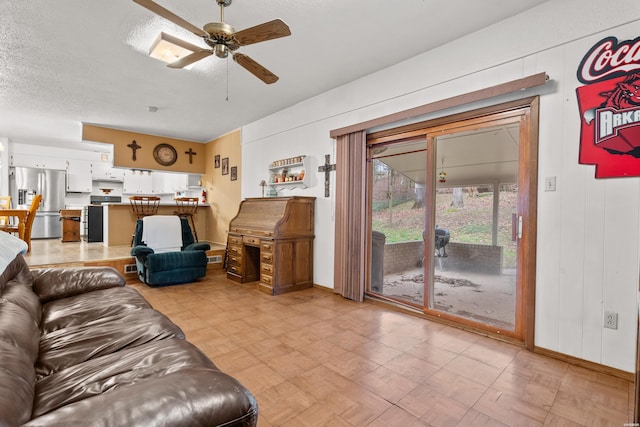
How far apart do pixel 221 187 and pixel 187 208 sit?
864 mm

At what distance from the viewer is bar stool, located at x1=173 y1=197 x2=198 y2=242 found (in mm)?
6359

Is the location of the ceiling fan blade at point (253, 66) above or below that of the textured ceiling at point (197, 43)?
below

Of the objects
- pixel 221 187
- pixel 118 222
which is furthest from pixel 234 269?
pixel 118 222

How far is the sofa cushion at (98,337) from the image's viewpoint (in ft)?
4.33

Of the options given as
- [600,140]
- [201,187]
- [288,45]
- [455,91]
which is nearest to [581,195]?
[600,140]

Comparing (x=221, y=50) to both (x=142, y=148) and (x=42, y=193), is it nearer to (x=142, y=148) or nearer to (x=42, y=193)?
(x=142, y=148)

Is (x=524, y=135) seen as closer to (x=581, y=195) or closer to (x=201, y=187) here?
(x=581, y=195)

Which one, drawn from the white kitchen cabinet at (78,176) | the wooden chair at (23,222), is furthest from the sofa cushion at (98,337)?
the white kitchen cabinet at (78,176)

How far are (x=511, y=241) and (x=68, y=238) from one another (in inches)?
340

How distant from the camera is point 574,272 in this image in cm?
219

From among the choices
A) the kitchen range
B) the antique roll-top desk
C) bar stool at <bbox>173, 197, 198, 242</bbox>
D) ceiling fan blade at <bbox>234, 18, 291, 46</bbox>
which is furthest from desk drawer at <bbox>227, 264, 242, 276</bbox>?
the kitchen range

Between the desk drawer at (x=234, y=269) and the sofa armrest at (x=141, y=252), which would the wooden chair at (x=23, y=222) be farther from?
the desk drawer at (x=234, y=269)

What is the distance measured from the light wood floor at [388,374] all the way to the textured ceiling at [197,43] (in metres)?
2.73

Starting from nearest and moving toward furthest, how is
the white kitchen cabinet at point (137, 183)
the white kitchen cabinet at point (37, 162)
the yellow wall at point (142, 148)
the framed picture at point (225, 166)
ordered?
the yellow wall at point (142, 148)
the framed picture at point (225, 166)
the white kitchen cabinet at point (37, 162)
the white kitchen cabinet at point (137, 183)
